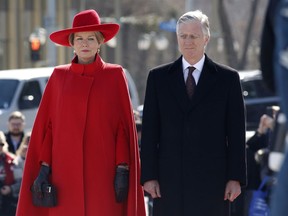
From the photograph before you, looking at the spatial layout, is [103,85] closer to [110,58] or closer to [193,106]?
[193,106]

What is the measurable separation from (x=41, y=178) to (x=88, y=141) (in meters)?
0.37

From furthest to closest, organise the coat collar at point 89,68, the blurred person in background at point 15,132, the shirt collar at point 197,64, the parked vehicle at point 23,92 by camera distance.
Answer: the parked vehicle at point 23,92, the blurred person in background at point 15,132, the coat collar at point 89,68, the shirt collar at point 197,64

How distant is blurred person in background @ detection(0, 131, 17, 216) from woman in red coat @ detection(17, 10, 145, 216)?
4.69m

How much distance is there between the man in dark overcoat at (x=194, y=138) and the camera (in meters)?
6.39

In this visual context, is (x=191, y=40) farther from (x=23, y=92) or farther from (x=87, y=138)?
(x=23, y=92)

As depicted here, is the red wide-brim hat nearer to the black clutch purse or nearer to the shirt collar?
the shirt collar

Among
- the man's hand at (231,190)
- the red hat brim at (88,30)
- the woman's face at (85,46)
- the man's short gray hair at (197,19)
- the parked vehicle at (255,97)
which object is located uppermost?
the man's short gray hair at (197,19)

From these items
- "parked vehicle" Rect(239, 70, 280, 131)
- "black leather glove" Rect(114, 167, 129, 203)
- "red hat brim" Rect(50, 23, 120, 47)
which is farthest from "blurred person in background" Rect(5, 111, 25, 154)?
"black leather glove" Rect(114, 167, 129, 203)

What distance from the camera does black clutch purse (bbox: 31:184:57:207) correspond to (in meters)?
6.78

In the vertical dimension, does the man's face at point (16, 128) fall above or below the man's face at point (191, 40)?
below

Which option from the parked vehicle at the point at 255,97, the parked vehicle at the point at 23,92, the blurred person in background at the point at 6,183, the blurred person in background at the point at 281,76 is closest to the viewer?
the blurred person in background at the point at 281,76

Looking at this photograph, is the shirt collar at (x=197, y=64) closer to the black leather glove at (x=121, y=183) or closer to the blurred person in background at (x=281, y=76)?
the black leather glove at (x=121, y=183)

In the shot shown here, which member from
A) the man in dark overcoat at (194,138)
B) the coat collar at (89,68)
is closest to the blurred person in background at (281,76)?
the man in dark overcoat at (194,138)

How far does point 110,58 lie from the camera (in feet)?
151
